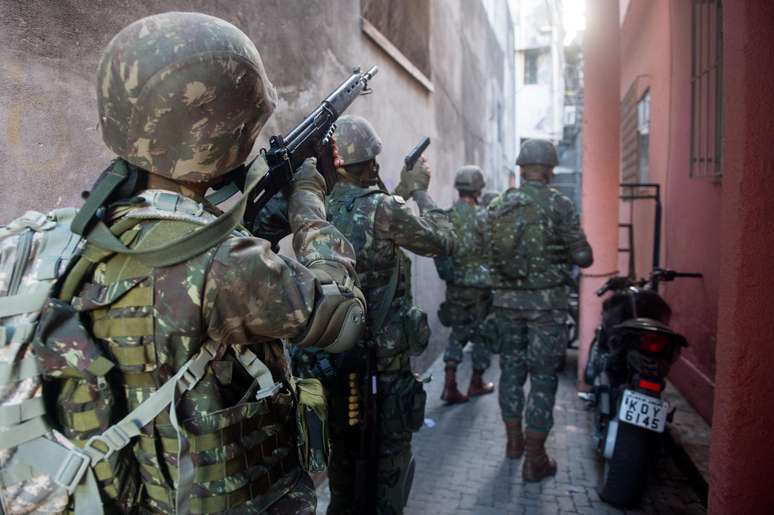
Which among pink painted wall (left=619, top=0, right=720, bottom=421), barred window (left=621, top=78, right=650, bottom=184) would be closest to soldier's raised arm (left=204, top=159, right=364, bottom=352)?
pink painted wall (left=619, top=0, right=720, bottom=421)

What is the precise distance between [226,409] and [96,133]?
113cm

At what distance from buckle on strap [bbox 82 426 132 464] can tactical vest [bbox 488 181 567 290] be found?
114 inches

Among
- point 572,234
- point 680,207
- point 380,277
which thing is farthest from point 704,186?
point 380,277

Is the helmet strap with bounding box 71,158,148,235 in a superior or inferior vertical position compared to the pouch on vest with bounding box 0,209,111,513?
superior

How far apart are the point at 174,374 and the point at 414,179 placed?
2.39 meters

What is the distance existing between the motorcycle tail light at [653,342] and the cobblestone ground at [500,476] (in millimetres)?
869

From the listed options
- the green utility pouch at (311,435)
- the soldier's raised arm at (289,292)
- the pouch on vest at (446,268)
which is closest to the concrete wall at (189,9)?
the pouch on vest at (446,268)

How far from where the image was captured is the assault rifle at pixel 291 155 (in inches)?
63.1

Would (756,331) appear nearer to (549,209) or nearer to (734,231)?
(734,231)

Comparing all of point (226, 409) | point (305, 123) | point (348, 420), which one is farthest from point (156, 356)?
point (348, 420)

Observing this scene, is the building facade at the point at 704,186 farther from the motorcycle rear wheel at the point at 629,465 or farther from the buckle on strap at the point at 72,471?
the buckle on strap at the point at 72,471

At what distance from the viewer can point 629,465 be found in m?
2.93

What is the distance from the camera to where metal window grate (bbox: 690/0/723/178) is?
4141mm

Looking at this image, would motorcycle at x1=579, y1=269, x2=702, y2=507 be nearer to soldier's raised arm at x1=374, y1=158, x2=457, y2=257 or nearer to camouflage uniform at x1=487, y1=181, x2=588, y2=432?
camouflage uniform at x1=487, y1=181, x2=588, y2=432
